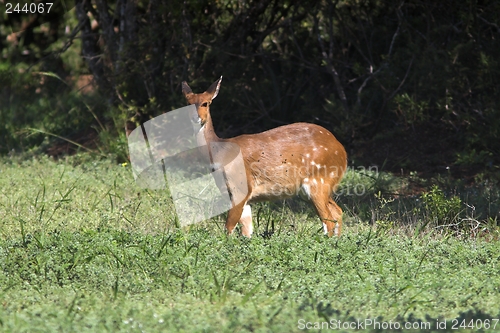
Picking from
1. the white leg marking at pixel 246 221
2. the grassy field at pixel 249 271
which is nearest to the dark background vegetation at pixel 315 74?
the grassy field at pixel 249 271

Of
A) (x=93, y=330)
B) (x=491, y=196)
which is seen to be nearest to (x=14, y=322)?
(x=93, y=330)

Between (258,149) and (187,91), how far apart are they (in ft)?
2.85

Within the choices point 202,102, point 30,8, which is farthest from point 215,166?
point 30,8

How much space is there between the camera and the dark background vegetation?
33.7ft

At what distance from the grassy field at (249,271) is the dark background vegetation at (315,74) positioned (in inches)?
97.4

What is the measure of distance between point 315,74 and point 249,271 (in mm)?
6371

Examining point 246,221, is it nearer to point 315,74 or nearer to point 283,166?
point 283,166

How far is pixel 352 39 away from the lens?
1123 centimetres

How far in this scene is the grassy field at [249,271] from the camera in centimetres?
477

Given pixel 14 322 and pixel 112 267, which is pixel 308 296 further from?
pixel 14 322

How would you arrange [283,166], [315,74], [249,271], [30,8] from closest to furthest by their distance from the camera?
[249,271], [283,166], [315,74], [30,8]

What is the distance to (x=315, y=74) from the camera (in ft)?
38.4

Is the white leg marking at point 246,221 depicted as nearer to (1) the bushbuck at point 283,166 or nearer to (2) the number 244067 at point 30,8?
(1) the bushbuck at point 283,166

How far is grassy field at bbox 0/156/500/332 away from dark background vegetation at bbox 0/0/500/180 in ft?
8.12
